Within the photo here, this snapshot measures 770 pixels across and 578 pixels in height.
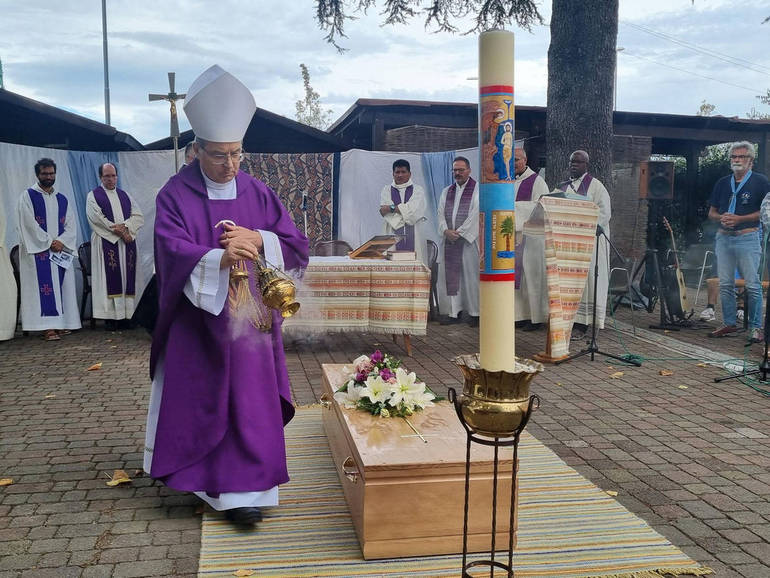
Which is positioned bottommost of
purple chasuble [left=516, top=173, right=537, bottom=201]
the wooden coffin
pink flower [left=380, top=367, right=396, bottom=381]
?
the wooden coffin

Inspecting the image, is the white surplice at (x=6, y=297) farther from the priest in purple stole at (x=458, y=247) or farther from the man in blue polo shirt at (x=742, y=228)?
the man in blue polo shirt at (x=742, y=228)

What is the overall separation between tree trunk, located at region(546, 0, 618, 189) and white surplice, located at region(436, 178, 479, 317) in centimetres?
149

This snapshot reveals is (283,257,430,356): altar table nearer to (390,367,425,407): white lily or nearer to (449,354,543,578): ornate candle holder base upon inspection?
(390,367,425,407): white lily

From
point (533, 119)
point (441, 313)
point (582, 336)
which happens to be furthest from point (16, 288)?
point (533, 119)

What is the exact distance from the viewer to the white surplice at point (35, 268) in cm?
902

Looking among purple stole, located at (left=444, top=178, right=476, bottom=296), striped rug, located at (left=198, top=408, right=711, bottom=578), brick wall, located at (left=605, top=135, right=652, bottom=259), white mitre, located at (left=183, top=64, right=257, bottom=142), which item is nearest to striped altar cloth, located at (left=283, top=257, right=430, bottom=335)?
purple stole, located at (left=444, top=178, right=476, bottom=296)

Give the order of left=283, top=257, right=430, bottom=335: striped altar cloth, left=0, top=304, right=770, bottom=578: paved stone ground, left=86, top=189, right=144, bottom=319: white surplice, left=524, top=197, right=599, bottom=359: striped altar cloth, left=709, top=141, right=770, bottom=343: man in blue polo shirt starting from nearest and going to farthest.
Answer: left=0, top=304, right=770, bottom=578: paved stone ground < left=524, top=197, right=599, bottom=359: striped altar cloth < left=283, top=257, right=430, bottom=335: striped altar cloth < left=709, top=141, right=770, bottom=343: man in blue polo shirt < left=86, top=189, right=144, bottom=319: white surplice

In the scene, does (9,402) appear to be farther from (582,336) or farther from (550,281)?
(582,336)

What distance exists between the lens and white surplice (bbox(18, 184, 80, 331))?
902 cm

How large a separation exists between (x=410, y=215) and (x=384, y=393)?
6.85 meters

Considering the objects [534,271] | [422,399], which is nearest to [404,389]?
[422,399]

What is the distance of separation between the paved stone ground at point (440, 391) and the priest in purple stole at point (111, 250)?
1.39 meters

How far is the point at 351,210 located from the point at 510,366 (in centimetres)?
992

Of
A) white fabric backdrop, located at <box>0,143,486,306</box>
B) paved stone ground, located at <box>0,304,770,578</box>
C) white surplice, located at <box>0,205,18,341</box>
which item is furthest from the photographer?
white fabric backdrop, located at <box>0,143,486,306</box>
